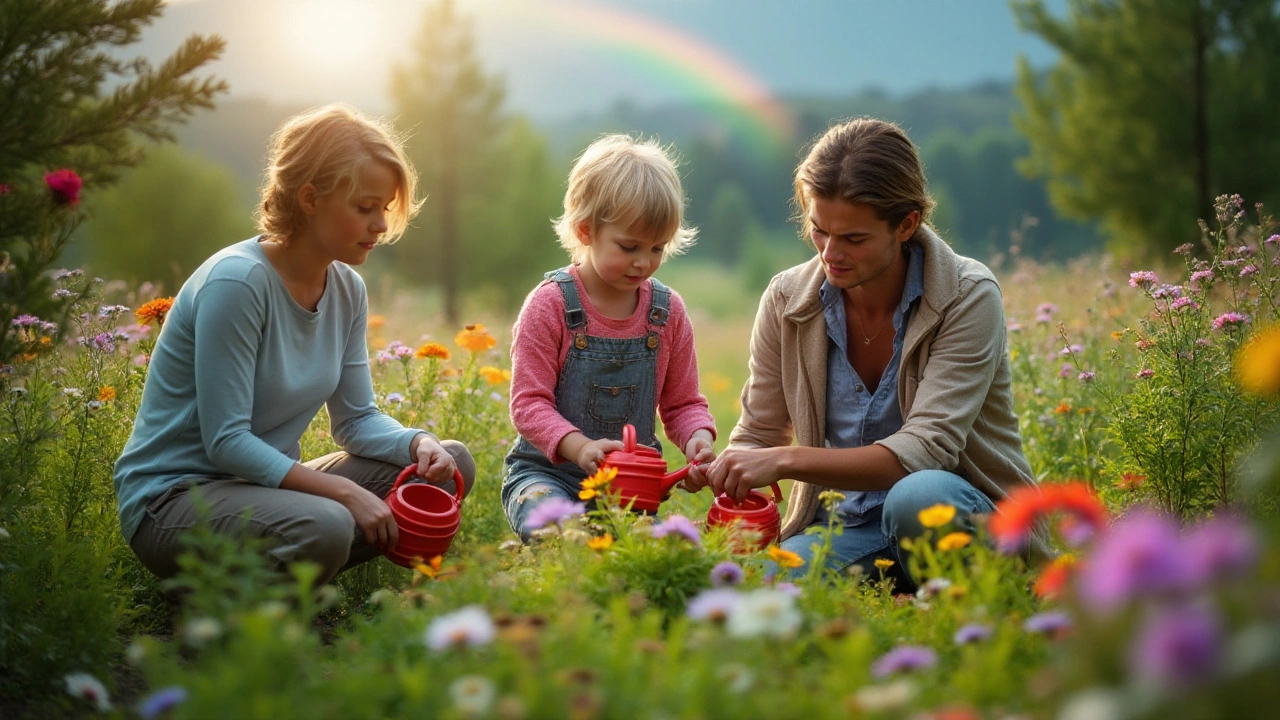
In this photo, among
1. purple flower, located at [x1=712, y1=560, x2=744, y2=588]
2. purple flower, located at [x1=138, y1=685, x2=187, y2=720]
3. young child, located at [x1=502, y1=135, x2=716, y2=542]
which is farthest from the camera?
young child, located at [x1=502, y1=135, x2=716, y2=542]

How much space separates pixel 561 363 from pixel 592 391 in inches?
5.2

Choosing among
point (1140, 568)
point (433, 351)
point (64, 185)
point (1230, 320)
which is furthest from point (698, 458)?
point (1140, 568)

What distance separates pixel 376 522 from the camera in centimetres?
250

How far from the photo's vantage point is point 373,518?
2.49 meters

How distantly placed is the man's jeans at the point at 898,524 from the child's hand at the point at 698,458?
13.7 inches

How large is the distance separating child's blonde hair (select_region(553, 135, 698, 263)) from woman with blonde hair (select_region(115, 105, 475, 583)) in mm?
555

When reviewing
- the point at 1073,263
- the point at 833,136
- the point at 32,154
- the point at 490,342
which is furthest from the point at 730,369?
the point at 32,154

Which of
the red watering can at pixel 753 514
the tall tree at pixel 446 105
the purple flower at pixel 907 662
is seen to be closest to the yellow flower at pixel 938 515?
the purple flower at pixel 907 662

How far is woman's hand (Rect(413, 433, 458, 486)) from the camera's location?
272 cm

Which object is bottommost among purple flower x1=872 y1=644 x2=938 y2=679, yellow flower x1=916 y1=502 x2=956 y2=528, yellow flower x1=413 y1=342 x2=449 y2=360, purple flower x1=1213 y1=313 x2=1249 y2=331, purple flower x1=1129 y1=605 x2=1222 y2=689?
yellow flower x1=413 y1=342 x2=449 y2=360

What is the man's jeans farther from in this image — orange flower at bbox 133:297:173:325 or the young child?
orange flower at bbox 133:297:173:325

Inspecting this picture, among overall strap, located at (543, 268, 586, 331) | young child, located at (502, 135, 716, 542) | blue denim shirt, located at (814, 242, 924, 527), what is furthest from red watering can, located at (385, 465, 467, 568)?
blue denim shirt, located at (814, 242, 924, 527)

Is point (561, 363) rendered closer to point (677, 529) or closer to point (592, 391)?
point (592, 391)

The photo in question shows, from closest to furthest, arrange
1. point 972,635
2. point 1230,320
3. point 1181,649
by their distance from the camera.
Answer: point 1181,649 < point 972,635 < point 1230,320
